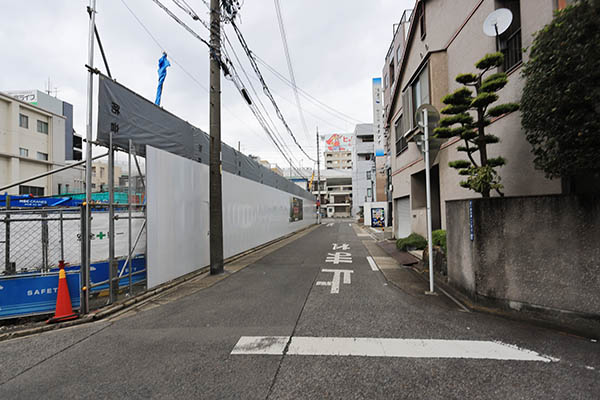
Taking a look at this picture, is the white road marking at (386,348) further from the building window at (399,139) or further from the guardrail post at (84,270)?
the building window at (399,139)

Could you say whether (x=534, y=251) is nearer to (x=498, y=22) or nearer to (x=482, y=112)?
(x=482, y=112)

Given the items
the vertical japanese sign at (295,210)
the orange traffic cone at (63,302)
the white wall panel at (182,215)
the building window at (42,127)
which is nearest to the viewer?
the orange traffic cone at (63,302)

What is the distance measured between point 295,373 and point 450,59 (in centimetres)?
938

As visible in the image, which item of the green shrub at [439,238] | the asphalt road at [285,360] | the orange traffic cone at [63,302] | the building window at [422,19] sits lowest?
the asphalt road at [285,360]

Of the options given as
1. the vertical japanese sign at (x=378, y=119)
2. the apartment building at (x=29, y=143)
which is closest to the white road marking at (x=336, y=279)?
the vertical japanese sign at (x=378, y=119)

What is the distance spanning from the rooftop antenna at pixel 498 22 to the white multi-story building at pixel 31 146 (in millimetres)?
36300

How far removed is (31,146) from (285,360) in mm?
44577

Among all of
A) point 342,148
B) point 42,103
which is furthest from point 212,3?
point 342,148

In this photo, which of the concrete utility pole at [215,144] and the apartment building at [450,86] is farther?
the concrete utility pole at [215,144]

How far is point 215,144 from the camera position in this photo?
25.9 feet

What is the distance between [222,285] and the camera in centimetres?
661

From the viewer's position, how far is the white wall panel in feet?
20.2

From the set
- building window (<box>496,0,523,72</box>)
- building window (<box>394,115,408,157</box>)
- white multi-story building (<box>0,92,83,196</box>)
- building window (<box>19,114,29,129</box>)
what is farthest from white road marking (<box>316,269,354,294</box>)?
building window (<box>19,114,29,129</box>)

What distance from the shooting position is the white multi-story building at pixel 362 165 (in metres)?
49.6
